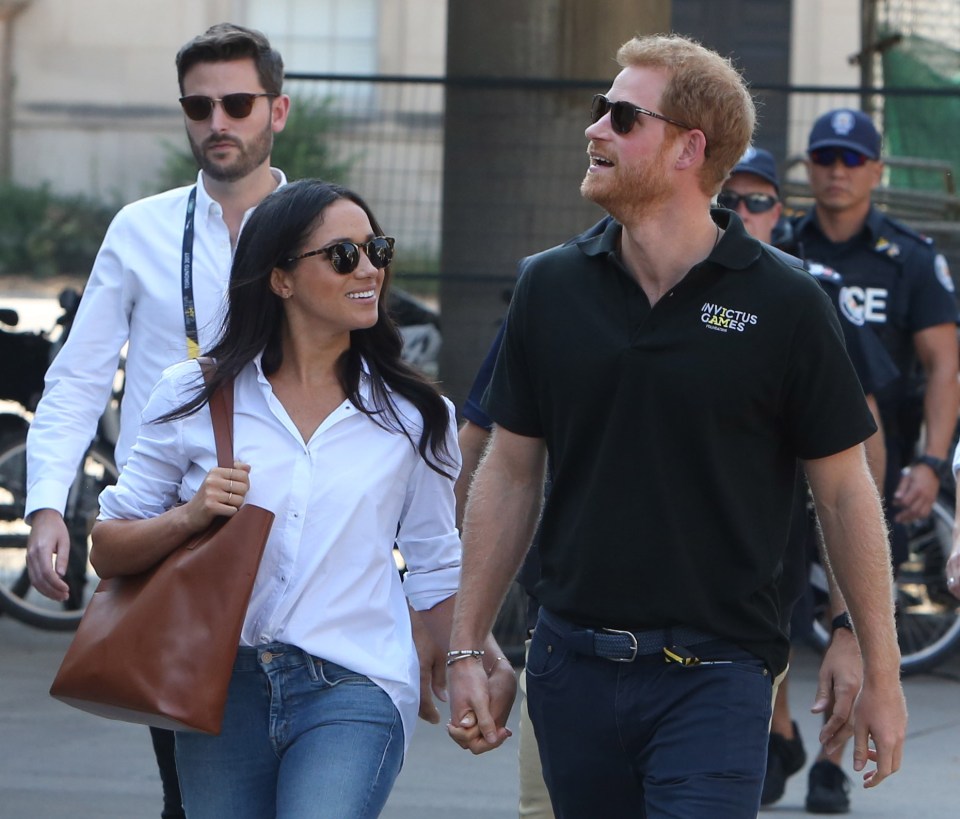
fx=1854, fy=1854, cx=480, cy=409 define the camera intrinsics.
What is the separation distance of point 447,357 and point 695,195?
190 inches

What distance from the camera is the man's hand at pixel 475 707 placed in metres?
3.36

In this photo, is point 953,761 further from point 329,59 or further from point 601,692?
point 329,59

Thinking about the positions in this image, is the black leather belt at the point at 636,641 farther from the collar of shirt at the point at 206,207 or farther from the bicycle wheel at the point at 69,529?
the bicycle wheel at the point at 69,529

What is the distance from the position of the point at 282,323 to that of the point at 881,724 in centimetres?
133

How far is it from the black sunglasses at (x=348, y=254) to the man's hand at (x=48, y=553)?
0.98m

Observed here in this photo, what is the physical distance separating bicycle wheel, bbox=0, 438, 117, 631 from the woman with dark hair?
4355 mm

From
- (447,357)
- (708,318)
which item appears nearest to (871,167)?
(447,357)

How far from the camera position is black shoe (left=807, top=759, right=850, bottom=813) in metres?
5.63

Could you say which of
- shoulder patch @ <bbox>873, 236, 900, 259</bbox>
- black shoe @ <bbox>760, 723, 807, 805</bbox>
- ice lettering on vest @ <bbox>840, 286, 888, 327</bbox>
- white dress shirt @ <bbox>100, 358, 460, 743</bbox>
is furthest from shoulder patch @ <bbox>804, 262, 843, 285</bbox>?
white dress shirt @ <bbox>100, 358, 460, 743</bbox>

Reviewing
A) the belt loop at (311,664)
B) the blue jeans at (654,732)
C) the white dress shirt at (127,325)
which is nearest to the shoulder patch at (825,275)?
the white dress shirt at (127,325)

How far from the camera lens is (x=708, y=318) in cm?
319

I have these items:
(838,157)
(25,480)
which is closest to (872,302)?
(838,157)

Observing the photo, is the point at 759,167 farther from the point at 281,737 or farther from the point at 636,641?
the point at 281,737

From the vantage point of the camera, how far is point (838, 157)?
6.04 metres
